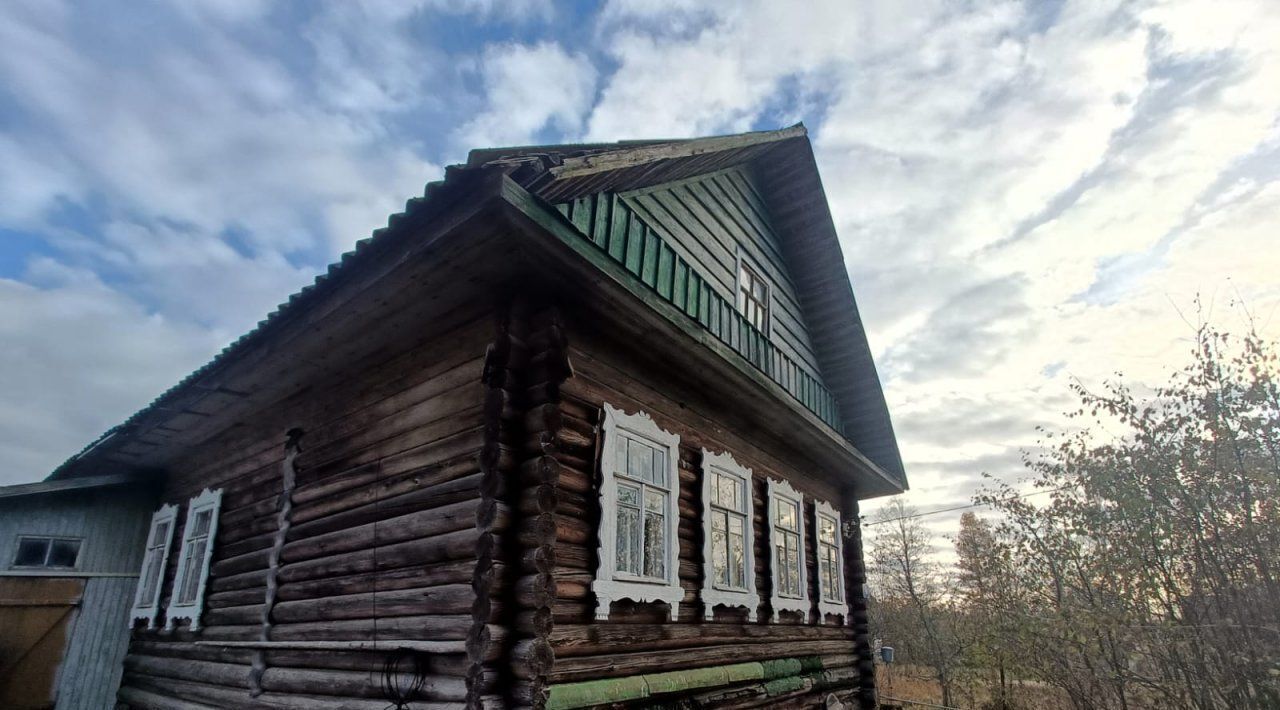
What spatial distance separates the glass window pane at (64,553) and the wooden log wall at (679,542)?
10.1m

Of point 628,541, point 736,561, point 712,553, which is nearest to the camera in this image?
point 628,541

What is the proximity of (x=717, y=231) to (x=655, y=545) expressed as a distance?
15.7ft

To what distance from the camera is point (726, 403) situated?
784 cm

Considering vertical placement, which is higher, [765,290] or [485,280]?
[765,290]

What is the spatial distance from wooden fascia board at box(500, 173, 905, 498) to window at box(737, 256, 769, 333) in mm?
1806

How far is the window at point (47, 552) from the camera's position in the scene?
10.2 metres

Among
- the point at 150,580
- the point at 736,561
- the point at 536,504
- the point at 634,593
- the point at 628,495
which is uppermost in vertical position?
the point at 628,495

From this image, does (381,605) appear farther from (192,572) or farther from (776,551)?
(192,572)

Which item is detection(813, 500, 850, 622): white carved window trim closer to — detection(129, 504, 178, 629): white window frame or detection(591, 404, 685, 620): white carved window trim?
detection(591, 404, 685, 620): white carved window trim

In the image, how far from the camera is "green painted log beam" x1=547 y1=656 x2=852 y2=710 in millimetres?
4852

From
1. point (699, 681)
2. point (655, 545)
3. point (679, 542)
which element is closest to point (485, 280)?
point (655, 545)

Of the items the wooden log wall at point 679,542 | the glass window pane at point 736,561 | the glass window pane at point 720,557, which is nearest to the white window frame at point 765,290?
the wooden log wall at point 679,542

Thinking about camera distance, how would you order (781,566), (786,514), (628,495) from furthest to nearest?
(786,514) < (781,566) < (628,495)

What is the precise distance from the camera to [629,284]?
5.52 metres
